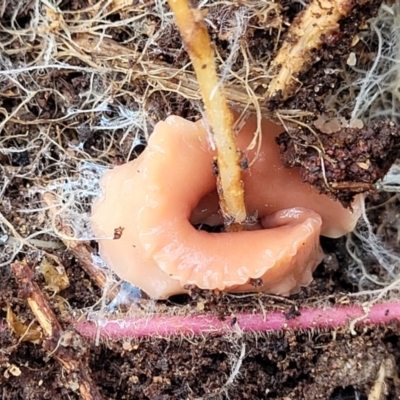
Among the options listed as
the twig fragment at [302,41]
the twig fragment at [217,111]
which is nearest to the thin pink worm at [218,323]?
the twig fragment at [217,111]

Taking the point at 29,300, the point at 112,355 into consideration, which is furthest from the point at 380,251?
the point at 29,300

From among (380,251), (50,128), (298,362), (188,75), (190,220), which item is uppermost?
(188,75)

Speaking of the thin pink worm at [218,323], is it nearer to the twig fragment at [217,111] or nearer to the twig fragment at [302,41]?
the twig fragment at [217,111]

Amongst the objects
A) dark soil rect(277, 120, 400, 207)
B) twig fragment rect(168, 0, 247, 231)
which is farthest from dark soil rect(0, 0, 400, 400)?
twig fragment rect(168, 0, 247, 231)

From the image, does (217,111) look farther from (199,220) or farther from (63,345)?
(63,345)

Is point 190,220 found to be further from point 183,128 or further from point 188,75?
point 188,75
